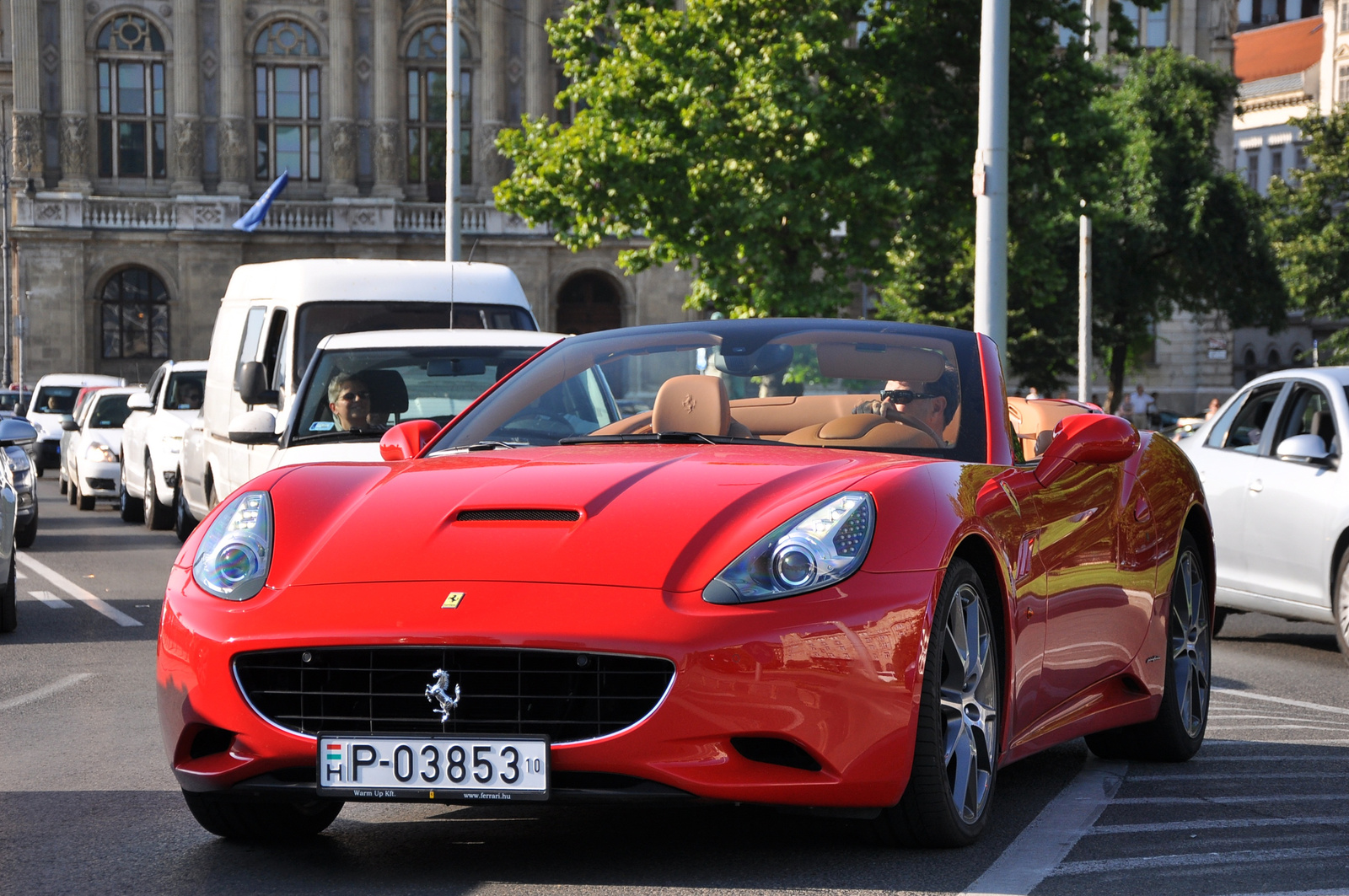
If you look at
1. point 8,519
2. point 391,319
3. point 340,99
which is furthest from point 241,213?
point 8,519

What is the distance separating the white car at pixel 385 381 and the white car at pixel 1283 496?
4.08 metres

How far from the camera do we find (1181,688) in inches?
273

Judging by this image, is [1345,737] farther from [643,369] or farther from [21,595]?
[21,595]

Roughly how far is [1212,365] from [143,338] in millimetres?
39963

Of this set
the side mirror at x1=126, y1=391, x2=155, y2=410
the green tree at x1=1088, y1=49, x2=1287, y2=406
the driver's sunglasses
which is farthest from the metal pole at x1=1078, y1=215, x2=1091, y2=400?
the driver's sunglasses

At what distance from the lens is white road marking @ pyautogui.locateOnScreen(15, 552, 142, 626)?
40.7 ft

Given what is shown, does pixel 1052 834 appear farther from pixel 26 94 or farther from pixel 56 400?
pixel 26 94

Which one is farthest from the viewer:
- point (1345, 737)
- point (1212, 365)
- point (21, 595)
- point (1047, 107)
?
point (1212, 365)

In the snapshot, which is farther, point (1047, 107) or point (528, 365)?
point (1047, 107)

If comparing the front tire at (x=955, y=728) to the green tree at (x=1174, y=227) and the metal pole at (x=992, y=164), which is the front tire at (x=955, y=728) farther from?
the green tree at (x=1174, y=227)

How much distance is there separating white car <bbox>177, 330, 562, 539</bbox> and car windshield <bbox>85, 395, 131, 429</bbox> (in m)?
14.6

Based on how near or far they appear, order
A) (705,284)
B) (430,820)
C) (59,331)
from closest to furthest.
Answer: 1. (430,820)
2. (705,284)
3. (59,331)

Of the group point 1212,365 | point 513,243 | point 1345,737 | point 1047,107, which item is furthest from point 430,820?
point 1212,365

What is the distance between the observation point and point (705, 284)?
33.4 m
